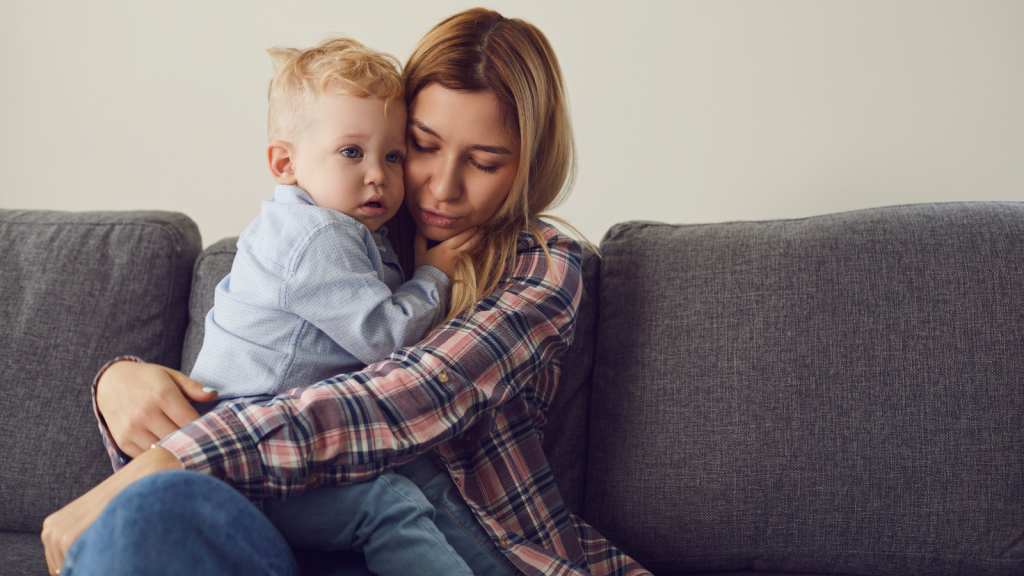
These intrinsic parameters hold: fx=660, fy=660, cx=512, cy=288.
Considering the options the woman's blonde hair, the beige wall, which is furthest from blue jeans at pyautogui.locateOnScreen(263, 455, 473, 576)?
the beige wall

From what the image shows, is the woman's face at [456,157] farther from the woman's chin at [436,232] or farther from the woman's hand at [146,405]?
the woman's hand at [146,405]

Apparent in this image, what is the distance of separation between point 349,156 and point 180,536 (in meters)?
0.58

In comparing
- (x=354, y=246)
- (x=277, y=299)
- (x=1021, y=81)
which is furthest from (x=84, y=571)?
(x=1021, y=81)

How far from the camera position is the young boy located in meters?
0.83

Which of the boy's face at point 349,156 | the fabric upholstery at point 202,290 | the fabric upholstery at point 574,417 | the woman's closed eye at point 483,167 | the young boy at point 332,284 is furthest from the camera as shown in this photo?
the fabric upholstery at point 202,290

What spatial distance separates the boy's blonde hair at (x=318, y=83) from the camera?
1.00 meters

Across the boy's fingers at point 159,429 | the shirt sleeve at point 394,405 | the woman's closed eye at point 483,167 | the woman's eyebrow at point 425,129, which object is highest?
the woman's eyebrow at point 425,129

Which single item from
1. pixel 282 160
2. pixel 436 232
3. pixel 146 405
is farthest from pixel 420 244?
pixel 146 405

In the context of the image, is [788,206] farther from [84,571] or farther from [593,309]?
[84,571]

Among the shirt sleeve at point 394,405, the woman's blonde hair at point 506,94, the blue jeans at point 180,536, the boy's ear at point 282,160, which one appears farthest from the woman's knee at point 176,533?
the boy's ear at point 282,160

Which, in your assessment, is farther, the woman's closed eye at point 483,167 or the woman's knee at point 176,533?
the woman's closed eye at point 483,167

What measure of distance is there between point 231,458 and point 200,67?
1.43 meters

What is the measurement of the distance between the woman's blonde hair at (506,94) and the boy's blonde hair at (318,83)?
9cm

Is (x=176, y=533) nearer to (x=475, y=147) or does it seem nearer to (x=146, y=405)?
(x=146, y=405)
